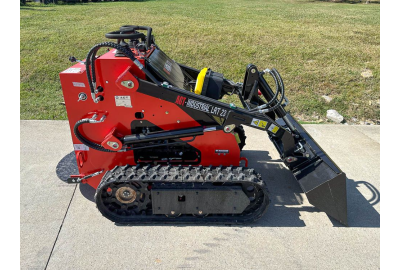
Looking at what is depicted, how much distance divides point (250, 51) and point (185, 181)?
817 centimetres

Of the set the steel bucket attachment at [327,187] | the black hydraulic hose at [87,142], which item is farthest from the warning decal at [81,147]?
the steel bucket attachment at [327,187]

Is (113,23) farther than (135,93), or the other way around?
(113,23)

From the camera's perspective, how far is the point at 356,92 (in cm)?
829

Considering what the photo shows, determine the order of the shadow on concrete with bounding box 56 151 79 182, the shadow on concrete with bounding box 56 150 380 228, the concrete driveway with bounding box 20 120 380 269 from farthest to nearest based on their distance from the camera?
the shadow on concrete with bounding box 56 151 79 182, the shadow on concrete with bounding box 56 150 380 228, the concrete driveway with bounding box 20 120 380 269

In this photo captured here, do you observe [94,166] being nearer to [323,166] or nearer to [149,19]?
[323,166]

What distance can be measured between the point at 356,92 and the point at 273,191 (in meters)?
5.37

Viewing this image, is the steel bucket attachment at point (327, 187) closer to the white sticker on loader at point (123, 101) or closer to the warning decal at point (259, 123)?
the warning decal at point (259, 123)

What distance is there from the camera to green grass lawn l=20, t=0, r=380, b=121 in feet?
26.2

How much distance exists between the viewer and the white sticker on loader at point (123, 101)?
3.68 metres

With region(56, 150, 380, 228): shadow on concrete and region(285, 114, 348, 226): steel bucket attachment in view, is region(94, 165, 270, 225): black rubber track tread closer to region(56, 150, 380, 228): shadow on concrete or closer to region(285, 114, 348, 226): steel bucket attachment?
region(56, 150, 380, 228): shadow on concrete

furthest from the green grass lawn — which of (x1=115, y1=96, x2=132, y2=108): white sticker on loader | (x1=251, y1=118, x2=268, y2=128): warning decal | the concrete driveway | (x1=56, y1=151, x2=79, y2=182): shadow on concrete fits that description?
(x1=115, y1=96, x2=132, y2=108): white sticker on loader

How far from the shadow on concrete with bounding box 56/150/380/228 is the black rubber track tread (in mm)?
298

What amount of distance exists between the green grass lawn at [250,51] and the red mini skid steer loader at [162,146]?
3.78 m
